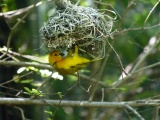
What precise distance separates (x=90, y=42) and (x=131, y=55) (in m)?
2.89

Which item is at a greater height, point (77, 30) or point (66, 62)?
point (77, 30)

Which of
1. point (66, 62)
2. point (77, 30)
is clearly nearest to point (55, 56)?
point (66, 62)

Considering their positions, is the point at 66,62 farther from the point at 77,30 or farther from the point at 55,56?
the point at 77,30

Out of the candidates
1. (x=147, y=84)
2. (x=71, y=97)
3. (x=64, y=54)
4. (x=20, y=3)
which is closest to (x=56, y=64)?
(x=64, y=54)

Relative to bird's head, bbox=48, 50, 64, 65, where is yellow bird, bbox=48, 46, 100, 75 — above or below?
below

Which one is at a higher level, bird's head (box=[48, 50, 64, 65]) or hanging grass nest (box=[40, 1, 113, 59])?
hanging grass nest (box=[40, 1, 113, 59])

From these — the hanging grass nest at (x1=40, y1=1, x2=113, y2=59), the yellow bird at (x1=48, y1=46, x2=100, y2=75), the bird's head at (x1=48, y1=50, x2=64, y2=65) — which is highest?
the hanging grass nest at (x1=40, y1=1, x2=113, y2=59)

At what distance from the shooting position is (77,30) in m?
2.70

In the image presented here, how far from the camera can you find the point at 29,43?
15.3 ft

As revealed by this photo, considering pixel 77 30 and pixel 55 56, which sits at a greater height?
pixel 77 30

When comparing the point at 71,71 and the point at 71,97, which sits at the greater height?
the point at 71,71

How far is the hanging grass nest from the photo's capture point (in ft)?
8.80

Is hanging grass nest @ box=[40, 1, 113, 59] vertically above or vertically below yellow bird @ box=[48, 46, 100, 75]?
above

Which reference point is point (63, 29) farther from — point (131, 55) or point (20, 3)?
point (131, 55)
